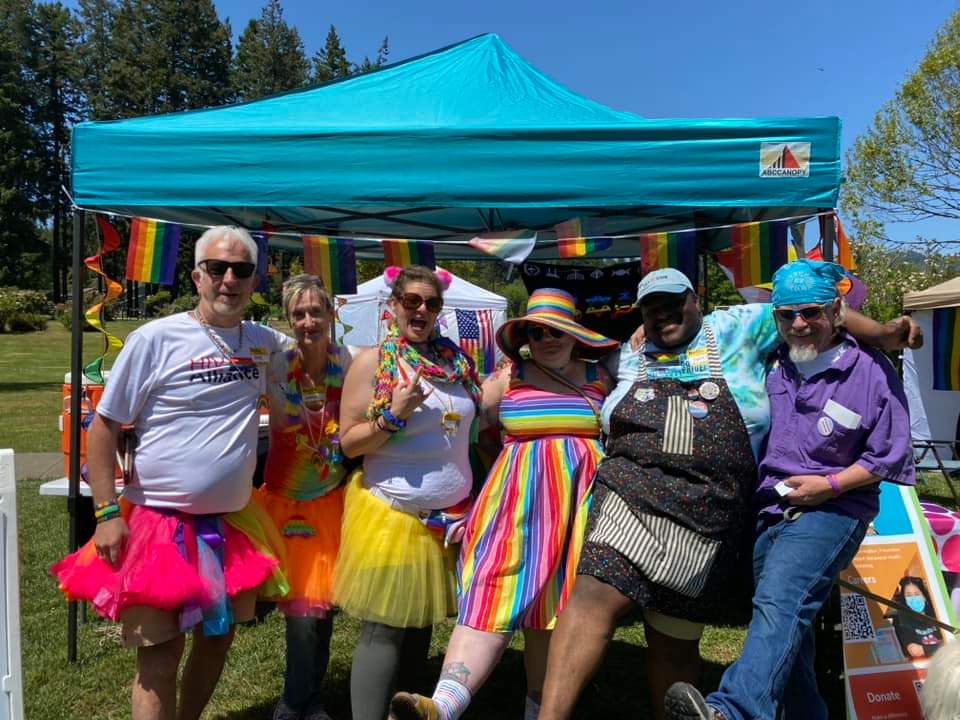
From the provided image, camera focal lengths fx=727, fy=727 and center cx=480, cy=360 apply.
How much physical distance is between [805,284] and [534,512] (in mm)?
1191

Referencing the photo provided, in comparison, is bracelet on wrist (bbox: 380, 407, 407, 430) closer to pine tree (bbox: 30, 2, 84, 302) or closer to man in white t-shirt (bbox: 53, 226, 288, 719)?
man in white t-shirt (bbox: 53, 226, 288, 719)

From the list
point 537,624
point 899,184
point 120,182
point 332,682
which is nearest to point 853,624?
point 537,624

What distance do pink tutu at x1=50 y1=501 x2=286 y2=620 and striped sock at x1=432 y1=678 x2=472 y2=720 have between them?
2.41 ft

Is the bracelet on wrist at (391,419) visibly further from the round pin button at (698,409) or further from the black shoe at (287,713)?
the black shoe at (287,713)

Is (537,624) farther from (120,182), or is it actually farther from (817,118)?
(120,182)

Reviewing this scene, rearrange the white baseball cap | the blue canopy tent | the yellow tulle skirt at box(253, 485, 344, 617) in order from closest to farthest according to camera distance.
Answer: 1. the white baseball cap
2. the yellow tulle skirt at box(253, 485, 344, 617)
3. the blue canopy tent

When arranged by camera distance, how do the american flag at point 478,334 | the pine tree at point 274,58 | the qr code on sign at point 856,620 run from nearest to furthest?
the qr code on sign at point 856,620 < the american flag at point 478,334 < the pine tree at point 274,58

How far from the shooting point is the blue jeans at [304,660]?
2.86 m

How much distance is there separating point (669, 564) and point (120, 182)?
114 inches

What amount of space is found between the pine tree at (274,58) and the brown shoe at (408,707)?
49.2 m

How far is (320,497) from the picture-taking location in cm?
296

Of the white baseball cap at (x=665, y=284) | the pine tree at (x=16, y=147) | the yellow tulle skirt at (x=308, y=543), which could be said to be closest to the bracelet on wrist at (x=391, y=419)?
the yellow tulle skirt at (x=308, y=543)

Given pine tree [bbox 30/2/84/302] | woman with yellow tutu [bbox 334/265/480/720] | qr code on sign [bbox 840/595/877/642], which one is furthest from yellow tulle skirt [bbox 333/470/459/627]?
pine tree [bbox 30/2/84/302]

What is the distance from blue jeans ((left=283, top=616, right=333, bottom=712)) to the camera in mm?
2855
